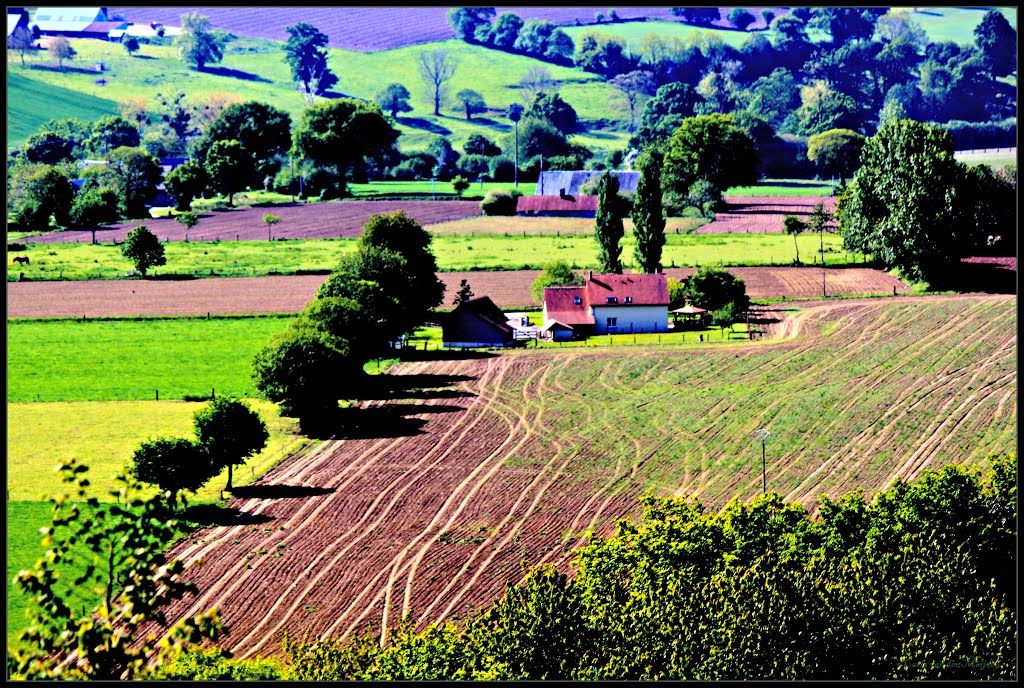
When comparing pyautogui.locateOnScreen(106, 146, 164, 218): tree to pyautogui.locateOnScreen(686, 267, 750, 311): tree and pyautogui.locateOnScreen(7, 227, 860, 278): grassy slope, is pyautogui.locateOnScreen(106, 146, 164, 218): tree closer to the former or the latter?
pyautogui.locateOnScreen(7, 227, 860, 278): grassy slope

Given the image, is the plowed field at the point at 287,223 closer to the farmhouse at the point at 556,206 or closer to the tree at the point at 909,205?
the farmhouse at the point at 556,206

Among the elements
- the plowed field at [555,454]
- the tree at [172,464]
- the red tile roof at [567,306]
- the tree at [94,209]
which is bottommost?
the plowed field at [555,454]

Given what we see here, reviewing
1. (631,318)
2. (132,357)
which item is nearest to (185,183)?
(132,357)

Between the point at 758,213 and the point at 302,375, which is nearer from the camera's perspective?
the point at 302,375

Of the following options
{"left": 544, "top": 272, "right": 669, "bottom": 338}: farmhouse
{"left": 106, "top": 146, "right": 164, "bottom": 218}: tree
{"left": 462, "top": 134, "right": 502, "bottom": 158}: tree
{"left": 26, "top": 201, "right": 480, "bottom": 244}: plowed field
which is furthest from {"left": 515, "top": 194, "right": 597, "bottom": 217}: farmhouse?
{"left": 544, "top": 272, "right": 669, "bottom": 338}: farmhouse

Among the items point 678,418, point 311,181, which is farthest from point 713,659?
point 311,181

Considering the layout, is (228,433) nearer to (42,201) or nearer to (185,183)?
(42,201)

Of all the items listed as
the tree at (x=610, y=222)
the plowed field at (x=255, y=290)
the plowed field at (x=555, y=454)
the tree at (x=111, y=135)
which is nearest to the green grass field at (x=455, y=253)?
the plowed field at (x=255, y=290)
